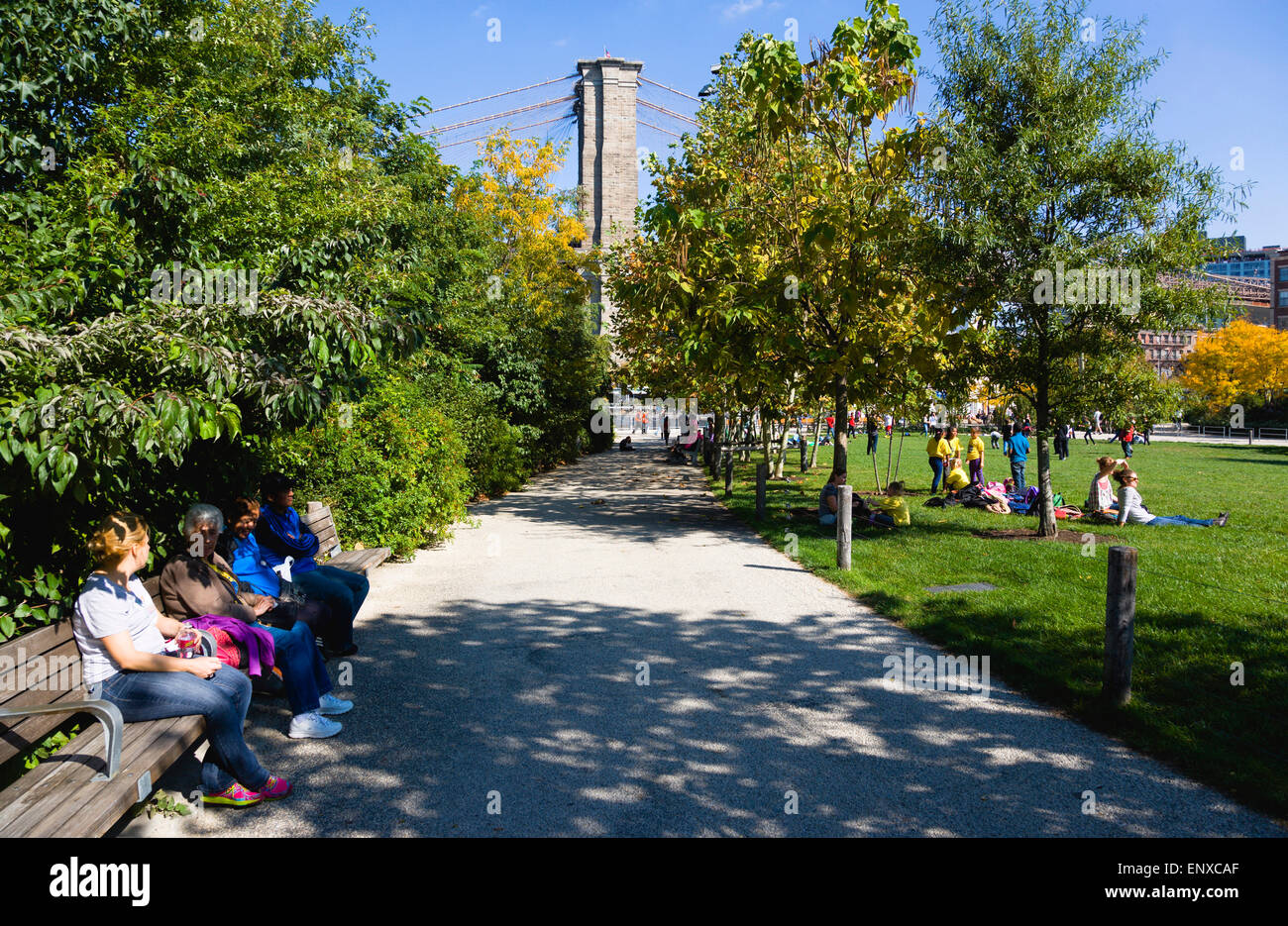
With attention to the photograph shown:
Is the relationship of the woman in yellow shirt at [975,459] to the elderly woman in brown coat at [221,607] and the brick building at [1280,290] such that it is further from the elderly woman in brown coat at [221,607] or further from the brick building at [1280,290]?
the brick building at [1280,290]

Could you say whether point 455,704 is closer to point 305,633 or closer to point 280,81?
point 305,633

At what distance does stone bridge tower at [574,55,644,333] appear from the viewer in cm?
8031

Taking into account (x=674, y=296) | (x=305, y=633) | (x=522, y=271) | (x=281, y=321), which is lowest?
(x=305, y=633)

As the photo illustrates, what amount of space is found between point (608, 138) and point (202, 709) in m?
83.4

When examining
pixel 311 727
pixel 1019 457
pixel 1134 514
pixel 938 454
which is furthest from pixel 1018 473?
pixel 311 727

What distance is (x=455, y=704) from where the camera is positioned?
5352mm

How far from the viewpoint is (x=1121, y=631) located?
5.05m

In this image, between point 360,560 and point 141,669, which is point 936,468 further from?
point 141,669

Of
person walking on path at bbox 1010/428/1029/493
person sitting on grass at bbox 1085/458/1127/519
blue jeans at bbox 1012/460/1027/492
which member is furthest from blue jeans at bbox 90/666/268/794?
blue jeans at bbox 1012/460/1027/492

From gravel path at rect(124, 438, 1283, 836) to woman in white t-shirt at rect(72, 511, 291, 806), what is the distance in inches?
8.2

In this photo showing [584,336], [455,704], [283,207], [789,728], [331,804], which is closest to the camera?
[331,804]

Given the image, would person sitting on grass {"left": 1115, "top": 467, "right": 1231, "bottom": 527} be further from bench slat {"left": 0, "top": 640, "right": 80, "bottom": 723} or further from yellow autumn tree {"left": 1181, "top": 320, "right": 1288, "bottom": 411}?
yellow autumn tree {"left": 1181, "top": 320, "right": 1288, "bottom": 411}

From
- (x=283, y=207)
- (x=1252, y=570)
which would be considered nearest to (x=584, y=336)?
(x=283, y=207)
